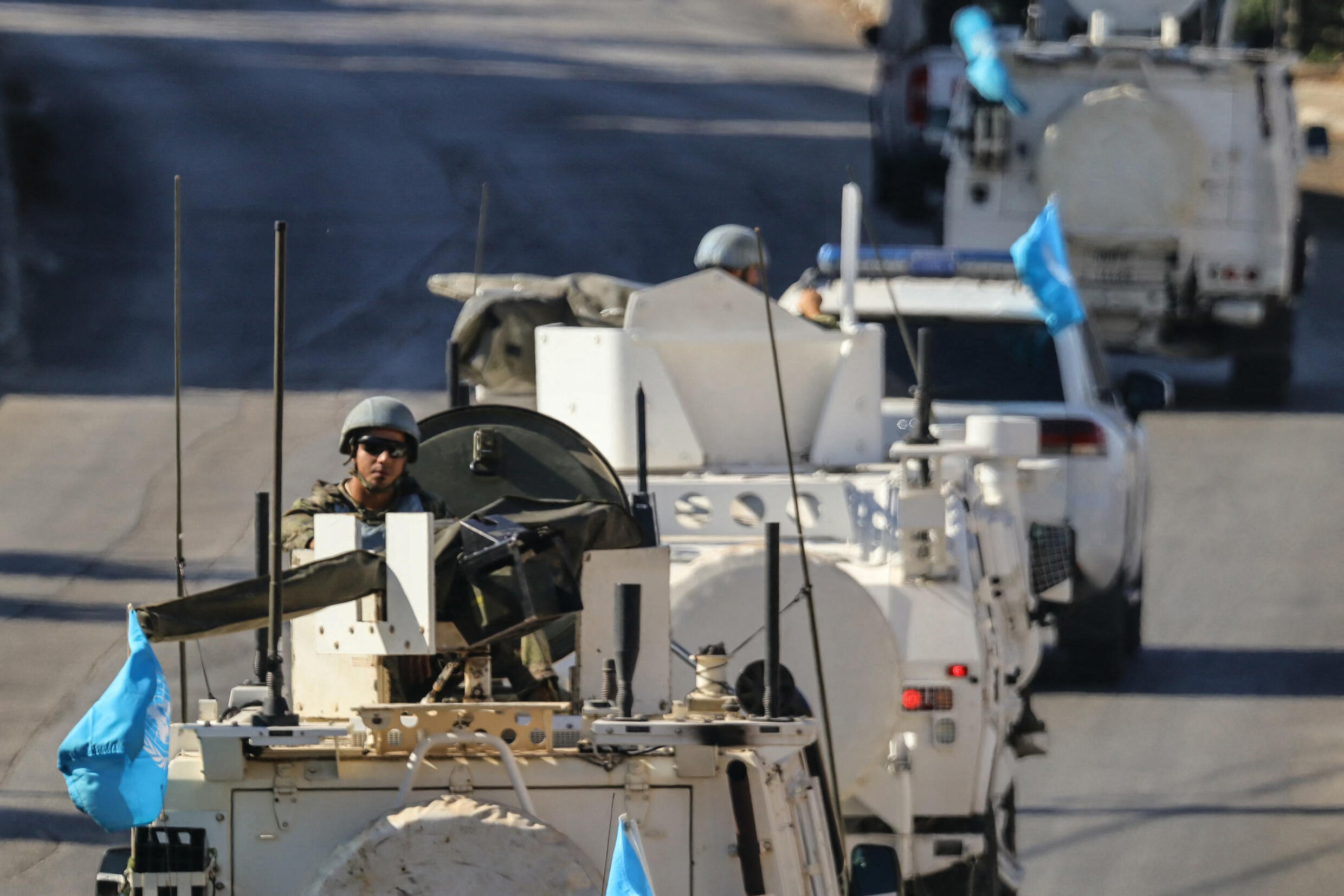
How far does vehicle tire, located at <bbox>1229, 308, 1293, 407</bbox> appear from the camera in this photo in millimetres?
21062

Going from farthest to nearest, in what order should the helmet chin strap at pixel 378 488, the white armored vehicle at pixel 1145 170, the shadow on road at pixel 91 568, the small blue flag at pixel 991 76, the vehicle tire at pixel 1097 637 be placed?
the white armored vehicle at pixel 1145 170, the small blue flag at pixel 991 76, the shadow on road at pixel 91 568, the vehicle tire at pixel 1097 637, the helmet chin strap at pixel 378 488

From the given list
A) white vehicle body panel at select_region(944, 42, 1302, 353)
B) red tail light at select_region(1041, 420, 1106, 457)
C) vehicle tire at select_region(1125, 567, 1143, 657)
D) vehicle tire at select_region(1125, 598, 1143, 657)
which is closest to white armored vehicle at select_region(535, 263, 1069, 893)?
red tail light at select_region(1041, 420, 1106, 457)

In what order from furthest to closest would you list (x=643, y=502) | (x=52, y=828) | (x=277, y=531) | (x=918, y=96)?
1. (x=918, y=96)
2. (x=52, y=828)
3. (x=643, y=502)
4. (x=277, y=531)

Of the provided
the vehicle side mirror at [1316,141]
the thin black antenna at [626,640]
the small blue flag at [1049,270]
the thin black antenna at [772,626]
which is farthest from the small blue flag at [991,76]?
the thin black antenna at [626,640]

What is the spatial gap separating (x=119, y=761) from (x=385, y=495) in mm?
1816

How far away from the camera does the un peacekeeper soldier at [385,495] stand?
7.04 m

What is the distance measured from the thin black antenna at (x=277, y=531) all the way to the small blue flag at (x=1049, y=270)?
6.43m

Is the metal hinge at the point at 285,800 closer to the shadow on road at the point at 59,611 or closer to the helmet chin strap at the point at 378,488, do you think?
the helmet chin strap at the point at 378,488

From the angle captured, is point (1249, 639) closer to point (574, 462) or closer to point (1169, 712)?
point (1169, 712)

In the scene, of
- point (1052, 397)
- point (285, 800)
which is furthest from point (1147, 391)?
point (285, 800)

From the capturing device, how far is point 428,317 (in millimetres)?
22656

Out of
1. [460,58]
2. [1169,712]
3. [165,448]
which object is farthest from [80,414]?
[460,58]

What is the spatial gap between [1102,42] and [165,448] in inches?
298

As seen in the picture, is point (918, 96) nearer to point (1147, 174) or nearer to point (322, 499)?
point (1147, 174)
